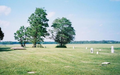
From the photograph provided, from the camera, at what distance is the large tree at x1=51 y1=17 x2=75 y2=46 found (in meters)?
62.6

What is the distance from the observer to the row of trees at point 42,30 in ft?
180

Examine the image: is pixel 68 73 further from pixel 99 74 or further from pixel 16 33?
pixel 16 33

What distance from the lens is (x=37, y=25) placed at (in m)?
55.6

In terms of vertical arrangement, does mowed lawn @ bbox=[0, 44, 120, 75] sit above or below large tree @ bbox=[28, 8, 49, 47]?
below

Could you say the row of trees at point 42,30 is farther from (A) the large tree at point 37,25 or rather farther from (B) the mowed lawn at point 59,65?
(B) the mowed lawn at point 59,65

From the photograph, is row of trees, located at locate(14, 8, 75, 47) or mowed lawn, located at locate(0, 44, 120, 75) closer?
mowed lawn, located at locate(0, 44, 120, 75)

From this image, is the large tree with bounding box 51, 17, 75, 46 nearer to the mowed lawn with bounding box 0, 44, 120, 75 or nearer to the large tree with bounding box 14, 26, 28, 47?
the large tree with bounding box 14, 26, 28, 47

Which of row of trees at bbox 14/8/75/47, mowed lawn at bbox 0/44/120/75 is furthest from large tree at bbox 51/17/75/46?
mowed lawn at bbox 0/44/120/75

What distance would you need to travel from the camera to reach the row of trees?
54844 mm

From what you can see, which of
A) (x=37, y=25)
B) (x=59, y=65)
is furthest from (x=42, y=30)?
(x=59, y=65)

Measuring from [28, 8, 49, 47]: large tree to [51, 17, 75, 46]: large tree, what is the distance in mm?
8879

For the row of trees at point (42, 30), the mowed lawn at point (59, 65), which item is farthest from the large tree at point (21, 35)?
the mowed lawn at point (59, 65)

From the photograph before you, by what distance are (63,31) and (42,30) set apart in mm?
11932

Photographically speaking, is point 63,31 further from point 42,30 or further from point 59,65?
point 59,65
